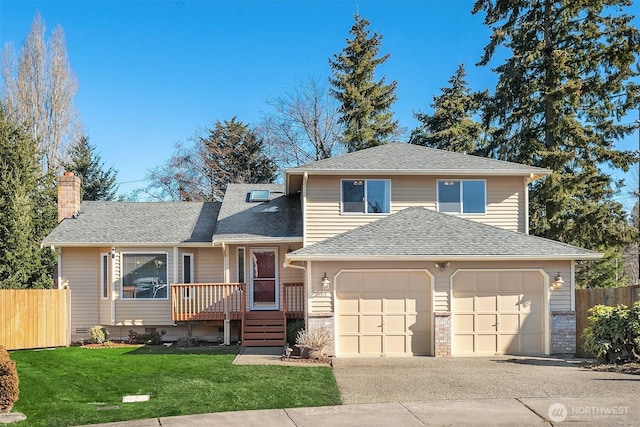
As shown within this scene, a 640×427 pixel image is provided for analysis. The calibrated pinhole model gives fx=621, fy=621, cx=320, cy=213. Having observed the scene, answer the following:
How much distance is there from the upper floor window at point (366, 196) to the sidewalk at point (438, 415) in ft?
28.7

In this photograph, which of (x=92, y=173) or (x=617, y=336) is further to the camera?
(x=92, y=173)

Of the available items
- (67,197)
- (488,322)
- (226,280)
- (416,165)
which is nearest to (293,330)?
(226,280)

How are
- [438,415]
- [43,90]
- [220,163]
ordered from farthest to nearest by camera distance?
[220,163]
[43,90]
[438,415]

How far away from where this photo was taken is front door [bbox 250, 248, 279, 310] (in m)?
19.6

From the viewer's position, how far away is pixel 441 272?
1565 cm

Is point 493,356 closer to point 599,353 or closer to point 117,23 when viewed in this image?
point 599,353

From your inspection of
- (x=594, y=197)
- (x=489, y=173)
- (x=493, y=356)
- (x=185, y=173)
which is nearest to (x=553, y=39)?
(x=594, y=197)

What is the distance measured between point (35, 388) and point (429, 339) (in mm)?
9075

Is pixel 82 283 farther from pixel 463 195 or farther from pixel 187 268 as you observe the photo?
pixel 463 195

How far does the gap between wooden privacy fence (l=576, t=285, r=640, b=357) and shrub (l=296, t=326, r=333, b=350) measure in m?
6.40

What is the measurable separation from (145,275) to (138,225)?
1958mm

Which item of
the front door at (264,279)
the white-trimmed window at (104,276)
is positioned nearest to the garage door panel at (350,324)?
the front door at (264,279)

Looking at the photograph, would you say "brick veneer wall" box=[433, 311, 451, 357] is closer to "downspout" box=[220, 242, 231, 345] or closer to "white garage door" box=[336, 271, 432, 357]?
"white garage door" box=[336, 271, 432, 357]

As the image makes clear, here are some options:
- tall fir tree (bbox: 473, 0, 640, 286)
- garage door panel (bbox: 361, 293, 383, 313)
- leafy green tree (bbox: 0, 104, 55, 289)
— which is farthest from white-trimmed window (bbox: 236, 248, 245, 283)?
tall fir tree (bbox: 473, 0, 640, 286)
